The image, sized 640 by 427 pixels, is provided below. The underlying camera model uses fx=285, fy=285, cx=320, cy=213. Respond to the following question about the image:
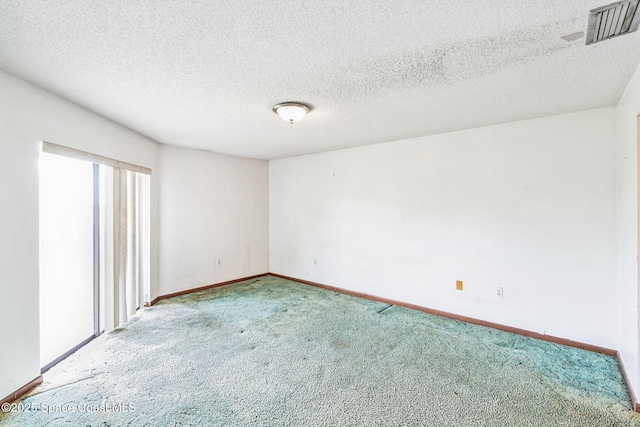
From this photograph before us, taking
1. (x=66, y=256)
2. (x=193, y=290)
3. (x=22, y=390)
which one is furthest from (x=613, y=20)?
(x=193, y=290)

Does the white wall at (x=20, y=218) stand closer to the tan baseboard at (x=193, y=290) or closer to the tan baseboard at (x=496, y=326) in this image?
the tan baseboard at (x=193, y=290)

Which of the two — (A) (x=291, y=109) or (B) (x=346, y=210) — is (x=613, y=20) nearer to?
(A) (x=291, y=109)

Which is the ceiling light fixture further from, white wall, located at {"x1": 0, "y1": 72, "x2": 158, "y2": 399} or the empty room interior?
white wall, located at {"x1": 0, "y1": 72, "x2": 158, "y2": 399}

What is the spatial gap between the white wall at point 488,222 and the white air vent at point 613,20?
153 centimetres

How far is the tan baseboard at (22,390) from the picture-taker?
1.91m

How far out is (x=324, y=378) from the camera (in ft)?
7.30

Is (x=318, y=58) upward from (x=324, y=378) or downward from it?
upward

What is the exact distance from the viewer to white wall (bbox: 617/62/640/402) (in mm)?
2029

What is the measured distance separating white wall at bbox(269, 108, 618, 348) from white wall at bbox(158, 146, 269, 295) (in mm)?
1332

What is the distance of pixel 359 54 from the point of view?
1.75 m

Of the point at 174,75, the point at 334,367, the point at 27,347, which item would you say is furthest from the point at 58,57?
the point at 334,367

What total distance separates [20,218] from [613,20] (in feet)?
12.4

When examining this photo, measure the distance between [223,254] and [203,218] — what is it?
28.8 inches

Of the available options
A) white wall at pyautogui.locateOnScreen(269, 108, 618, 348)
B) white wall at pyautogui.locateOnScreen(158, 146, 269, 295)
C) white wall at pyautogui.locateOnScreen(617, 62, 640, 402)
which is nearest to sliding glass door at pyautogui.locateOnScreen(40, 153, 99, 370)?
white wall at pyautogui.locateOnScreen(158, 146, 269, 295)
